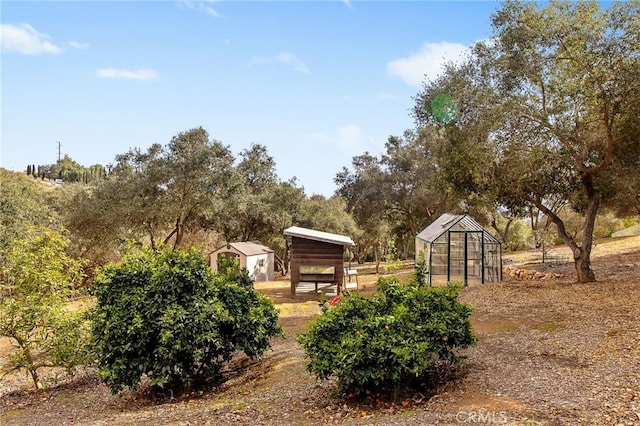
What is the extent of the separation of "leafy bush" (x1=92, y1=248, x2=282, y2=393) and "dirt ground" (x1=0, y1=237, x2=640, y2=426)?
58 cm

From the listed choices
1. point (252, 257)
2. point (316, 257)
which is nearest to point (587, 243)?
point (316, 257)

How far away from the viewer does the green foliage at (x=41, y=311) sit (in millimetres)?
8742

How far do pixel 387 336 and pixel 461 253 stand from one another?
12.2 meters

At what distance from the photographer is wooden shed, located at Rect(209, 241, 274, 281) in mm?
25000

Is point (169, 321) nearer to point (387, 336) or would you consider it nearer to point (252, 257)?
point (387, 336)

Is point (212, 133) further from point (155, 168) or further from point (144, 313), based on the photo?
point (144, 313)

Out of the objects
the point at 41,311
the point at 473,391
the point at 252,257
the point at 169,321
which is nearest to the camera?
the point at 473,391

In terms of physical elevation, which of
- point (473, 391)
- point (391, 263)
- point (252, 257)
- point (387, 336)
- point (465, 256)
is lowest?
point (473, 391)

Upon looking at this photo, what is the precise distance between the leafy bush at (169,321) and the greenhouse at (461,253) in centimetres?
1049

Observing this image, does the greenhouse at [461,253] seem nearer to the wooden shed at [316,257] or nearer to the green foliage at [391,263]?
the wooden shed at [316,257]

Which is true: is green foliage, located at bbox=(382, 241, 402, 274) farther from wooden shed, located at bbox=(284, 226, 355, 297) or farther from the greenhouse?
the greenhouse

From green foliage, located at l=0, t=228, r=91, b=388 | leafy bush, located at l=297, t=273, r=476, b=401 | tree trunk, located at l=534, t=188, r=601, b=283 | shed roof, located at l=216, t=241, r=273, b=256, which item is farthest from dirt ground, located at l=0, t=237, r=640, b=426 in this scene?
shed roof, located at l=216, t=241, r=273, b=256

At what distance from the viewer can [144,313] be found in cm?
740

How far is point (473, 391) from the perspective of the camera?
5934 millimetres
